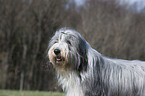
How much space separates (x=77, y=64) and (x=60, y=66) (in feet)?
1.14

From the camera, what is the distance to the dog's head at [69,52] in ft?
14.1

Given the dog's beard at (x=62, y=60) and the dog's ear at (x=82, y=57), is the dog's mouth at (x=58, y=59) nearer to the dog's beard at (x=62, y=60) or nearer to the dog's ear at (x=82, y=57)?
the dog's beard at (x=62, y=60)

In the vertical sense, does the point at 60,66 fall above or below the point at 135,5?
below

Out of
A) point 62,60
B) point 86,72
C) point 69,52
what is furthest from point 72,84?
point 69,52

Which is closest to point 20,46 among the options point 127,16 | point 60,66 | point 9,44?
point 9,44

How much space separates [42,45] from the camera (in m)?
20.2

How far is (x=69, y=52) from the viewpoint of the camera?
14.1 feet

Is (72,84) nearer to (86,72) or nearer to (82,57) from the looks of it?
(86,72)

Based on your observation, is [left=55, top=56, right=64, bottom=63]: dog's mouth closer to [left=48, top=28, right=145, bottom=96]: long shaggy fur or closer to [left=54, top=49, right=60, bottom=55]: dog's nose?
[left=48, top=28, right=145, bottom=96]: long shaggy fur

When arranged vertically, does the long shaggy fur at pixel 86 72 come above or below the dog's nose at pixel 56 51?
below

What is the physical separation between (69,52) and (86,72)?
475 millimetres

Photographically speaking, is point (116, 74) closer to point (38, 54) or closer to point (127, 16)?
point (38, 54)

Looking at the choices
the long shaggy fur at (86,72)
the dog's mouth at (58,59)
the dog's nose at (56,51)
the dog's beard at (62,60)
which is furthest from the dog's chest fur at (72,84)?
the dog's nose at (56,51)

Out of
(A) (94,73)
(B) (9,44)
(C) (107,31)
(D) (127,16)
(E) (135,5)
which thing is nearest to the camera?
(A) (94,73)
